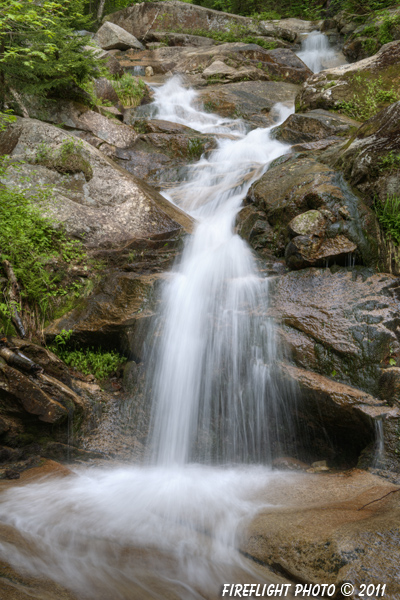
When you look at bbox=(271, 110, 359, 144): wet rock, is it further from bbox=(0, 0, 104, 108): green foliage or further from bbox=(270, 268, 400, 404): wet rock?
bbox=(270, 268, 400, 404): wet rock

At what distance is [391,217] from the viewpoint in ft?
15.7

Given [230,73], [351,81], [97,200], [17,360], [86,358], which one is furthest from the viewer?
[230,73]

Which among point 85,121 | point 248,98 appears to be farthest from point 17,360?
point 248,98

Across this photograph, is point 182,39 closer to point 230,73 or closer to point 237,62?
point 237,62

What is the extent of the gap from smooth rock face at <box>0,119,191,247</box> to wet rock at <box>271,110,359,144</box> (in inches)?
167

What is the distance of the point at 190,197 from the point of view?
7.88 m

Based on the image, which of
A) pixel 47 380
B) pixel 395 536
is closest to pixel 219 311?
pixel 47 380

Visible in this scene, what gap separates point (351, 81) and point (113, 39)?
576 inches

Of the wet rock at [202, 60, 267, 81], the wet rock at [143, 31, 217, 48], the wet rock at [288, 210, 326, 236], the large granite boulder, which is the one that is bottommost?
the wet rock at [288, 210, 326, 236]

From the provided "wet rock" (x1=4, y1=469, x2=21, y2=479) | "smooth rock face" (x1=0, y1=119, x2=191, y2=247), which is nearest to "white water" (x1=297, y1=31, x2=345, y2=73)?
"smooth rock face" (x1=0, y1=119, x2=191, y2=247)

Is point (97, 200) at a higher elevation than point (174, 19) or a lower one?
lower

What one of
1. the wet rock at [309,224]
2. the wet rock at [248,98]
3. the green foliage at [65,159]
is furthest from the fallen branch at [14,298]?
the wet rock at [248,98]

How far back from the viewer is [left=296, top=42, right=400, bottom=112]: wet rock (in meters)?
9.09

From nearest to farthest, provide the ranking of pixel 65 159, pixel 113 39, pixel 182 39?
pixel 65 159, pixel 113 39, pixel 182 39
